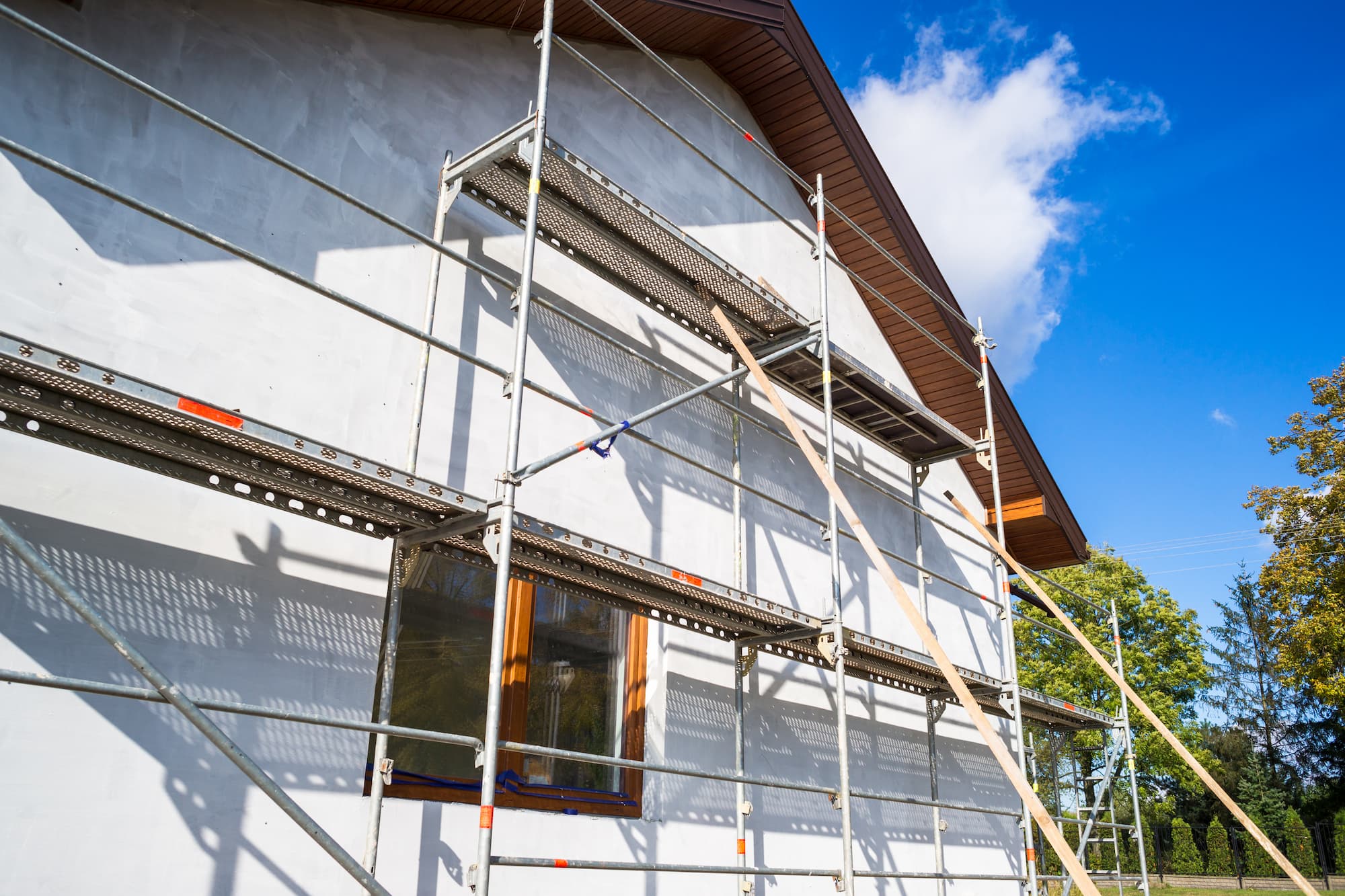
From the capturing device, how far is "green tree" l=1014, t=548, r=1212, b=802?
29.4 meters

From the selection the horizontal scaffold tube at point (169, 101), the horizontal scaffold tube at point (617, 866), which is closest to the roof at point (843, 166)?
the horizontal scaffold tube at point (169, 101)

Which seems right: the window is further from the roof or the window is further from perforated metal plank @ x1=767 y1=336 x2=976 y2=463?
the roof

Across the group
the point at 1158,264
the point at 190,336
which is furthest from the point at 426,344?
the point at 1158,264

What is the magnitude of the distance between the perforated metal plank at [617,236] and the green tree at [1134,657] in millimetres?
24238

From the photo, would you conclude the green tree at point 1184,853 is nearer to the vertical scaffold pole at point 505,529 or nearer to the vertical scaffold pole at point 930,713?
the vertical scaffold pole at point 930,713

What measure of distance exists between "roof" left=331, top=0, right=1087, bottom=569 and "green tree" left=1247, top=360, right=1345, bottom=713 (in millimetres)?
10457

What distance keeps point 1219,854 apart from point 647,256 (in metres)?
28.3

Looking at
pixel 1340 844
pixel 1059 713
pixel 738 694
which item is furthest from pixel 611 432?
pixel 1340 844

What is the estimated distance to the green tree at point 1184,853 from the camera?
28.5 metres

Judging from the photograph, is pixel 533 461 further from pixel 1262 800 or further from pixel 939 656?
pixel 1262 800

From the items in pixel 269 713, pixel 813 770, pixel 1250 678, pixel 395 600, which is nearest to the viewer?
pixel 269 713

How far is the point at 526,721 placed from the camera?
19.9 ft

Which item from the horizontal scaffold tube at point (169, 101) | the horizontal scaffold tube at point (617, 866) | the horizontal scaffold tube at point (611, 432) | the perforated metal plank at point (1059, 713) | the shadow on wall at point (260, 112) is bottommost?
the horizontal scaffold tube at point (617, 866)

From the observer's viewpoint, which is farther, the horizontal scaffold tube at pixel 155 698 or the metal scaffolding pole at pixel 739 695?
the metal scaffolding pole at pixel 739 695
